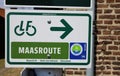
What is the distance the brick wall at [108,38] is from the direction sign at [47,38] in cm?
280

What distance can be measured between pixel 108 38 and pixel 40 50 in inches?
117

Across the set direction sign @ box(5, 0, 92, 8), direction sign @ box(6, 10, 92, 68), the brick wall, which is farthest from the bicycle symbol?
the brick wall

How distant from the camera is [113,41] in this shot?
210 inches

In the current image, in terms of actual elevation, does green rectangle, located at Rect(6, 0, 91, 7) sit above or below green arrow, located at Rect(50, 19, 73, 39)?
above

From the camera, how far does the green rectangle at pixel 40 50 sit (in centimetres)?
254

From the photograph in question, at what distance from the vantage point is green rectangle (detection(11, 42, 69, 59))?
254cm

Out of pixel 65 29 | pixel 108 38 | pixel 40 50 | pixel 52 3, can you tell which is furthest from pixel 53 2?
pixel 108 38

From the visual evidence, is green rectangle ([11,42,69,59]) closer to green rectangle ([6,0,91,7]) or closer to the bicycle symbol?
the bicycle symbol

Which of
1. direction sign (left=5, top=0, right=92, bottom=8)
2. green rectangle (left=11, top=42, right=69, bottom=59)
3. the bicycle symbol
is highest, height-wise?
direction sign (left=5, top=0, right=92, bottom=8)

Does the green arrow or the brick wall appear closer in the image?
the green arrow

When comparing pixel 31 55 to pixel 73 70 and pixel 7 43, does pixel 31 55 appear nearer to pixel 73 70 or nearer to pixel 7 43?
pixel 7 43

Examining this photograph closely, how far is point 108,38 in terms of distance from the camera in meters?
5.38

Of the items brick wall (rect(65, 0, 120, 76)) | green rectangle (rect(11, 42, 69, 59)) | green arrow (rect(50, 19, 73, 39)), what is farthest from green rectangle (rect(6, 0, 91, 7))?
brick wall (rect(65, 0, 120, 76))

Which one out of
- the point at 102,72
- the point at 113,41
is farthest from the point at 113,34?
the point at 102,72
